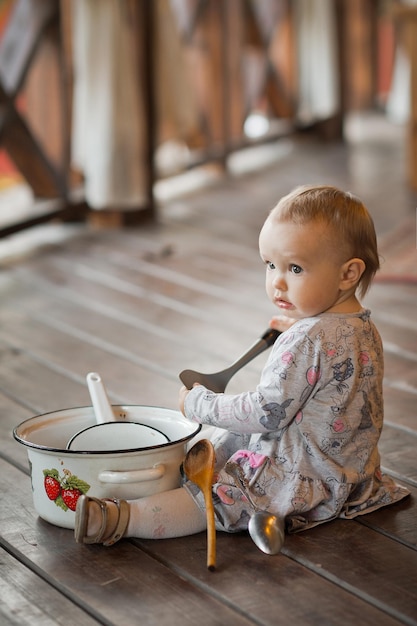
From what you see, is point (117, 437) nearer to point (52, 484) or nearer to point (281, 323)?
point (52, 484)

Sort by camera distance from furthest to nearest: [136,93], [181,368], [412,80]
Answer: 1. [412,80]
2. [136,93]
3. [181,368]

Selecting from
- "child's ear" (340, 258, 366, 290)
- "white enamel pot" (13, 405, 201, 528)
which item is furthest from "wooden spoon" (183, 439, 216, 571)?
"child's ear" (340, 258, 366, 290)

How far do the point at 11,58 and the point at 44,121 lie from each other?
0.25 metres

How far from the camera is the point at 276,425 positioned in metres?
1.51

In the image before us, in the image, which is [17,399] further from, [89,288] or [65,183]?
[65,183]

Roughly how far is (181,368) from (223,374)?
63cm

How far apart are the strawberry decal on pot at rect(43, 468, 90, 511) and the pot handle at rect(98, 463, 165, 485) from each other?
33 mm

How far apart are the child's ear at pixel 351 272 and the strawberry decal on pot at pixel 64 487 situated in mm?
477

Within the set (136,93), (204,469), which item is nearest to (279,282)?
(204,469)

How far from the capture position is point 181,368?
231cm

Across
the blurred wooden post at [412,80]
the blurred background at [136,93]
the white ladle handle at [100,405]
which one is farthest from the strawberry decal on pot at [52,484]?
the blurred wooden post at [412,80]

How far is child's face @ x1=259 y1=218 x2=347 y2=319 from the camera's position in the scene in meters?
1.50

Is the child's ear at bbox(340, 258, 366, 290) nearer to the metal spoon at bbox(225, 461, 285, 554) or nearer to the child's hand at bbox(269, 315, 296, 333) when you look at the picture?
the child's hand at bbox(269, 315, 296, 333)

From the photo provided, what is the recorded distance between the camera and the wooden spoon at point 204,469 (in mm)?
1501
